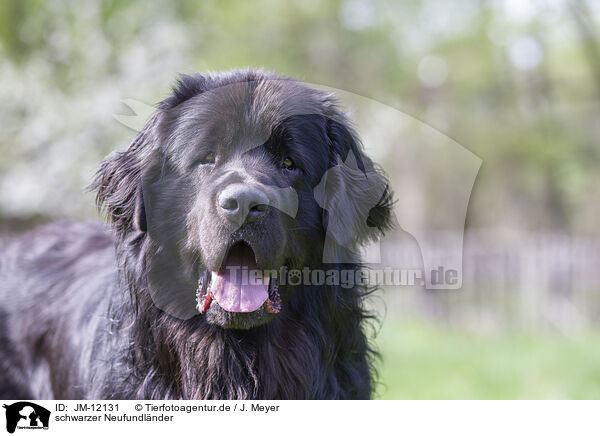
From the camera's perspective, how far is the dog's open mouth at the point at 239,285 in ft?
8.57

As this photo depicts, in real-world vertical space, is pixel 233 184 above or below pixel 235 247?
above

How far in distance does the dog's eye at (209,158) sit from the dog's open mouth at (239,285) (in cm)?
46

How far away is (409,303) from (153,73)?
6003 mm

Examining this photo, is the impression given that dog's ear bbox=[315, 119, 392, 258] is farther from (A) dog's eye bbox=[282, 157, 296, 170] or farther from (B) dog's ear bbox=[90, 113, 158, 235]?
(B) dog's ear bbox=[90, 113, 158, 235]

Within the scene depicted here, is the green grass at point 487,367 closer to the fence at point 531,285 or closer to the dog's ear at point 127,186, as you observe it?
the dog's ear at point 127,186

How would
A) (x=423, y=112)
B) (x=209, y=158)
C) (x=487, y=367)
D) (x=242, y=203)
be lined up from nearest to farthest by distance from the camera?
(x=242, y=203) < (x=209, y=158) < (x=487, y=367) < (x=423, y=112)

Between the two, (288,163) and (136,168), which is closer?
(288,163)

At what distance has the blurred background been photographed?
6.83m

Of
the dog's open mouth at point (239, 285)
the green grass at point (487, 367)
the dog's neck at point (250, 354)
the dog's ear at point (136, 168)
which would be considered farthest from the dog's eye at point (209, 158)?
the green grass at point (487, 367)

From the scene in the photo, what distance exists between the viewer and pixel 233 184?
8.15ft

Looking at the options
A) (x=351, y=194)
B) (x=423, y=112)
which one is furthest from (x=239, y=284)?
(x=423, y=112)
